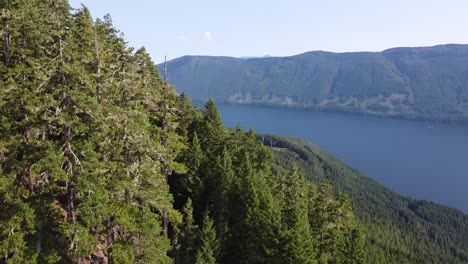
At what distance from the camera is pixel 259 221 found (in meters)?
40.5

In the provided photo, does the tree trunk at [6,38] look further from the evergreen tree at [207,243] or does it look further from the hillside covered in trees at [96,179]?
the evergreen tree at [207,243]

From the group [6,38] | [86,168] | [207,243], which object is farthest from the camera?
[207,243]

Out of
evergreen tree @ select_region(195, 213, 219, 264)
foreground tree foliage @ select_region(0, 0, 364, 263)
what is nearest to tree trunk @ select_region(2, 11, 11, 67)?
foreground tree foliage @ select_region(0, 0, 364, 263)

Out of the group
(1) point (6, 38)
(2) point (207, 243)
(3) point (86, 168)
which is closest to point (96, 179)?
(3) point (86, 168)

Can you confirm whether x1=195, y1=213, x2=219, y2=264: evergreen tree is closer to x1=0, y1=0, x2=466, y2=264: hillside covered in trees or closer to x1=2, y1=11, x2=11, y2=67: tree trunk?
x1=0, y1=0, x2=466, y2=264: hillside covered in trees

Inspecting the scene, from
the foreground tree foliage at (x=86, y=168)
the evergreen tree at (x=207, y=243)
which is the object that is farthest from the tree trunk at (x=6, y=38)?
the evergreen tree at (x=207, y=243)

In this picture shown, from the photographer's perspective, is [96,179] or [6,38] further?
[6,38]

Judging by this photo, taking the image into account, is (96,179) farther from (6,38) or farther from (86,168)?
(6,38)

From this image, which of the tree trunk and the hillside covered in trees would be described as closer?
the hillside covered in trees

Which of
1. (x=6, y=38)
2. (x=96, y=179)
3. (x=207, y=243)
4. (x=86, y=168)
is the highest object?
(x=6, y=38)

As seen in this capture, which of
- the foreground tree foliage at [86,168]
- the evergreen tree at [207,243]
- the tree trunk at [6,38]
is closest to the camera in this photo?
the foreground tree foliage at [86,168]

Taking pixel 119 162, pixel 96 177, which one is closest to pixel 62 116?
pixel 96 177

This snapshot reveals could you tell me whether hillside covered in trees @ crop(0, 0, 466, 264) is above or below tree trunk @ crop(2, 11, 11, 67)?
below

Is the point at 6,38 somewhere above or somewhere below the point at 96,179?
above
